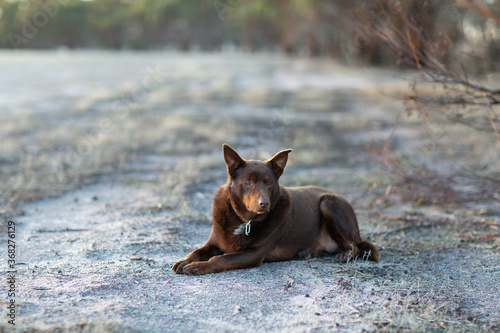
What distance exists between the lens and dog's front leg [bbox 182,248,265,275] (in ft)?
15.4

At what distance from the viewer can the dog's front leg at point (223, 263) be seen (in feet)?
15.4

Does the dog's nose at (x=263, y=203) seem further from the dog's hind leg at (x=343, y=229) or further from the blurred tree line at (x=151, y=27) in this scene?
the blurred tree line at (x=151, y=27)

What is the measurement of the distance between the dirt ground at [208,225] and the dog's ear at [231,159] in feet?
3.14

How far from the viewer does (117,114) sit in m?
16.6

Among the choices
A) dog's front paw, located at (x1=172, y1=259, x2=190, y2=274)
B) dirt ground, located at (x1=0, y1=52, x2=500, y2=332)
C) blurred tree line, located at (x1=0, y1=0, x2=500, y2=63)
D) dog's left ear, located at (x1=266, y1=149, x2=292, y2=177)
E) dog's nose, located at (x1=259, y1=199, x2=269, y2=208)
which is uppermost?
blurred tree line, located at (x1=0, y1=0, x2=500, y2=63)

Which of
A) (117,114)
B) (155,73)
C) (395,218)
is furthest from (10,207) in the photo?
(155,73)

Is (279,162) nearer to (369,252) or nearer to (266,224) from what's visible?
(266,224)

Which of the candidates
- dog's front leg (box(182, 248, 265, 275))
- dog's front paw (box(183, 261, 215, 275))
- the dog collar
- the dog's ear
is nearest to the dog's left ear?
Answer: the dog's ear

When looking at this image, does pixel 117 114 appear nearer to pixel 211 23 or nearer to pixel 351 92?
pixel 351 92

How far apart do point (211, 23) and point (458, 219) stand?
64.1 m

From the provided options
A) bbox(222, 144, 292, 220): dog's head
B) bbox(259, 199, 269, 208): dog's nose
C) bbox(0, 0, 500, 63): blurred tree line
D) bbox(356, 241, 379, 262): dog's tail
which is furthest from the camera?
bbox(0, 0, 500, 63): blurred tree line

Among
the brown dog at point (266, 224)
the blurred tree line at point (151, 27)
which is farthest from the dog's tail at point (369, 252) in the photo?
the blurred tree line at point (151, 27)

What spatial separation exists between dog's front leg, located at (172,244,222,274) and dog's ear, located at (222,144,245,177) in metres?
0.76

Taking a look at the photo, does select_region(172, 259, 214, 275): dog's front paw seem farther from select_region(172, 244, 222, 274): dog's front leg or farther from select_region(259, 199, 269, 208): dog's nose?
select_region(259, 199, 269, 208): dog's nose
